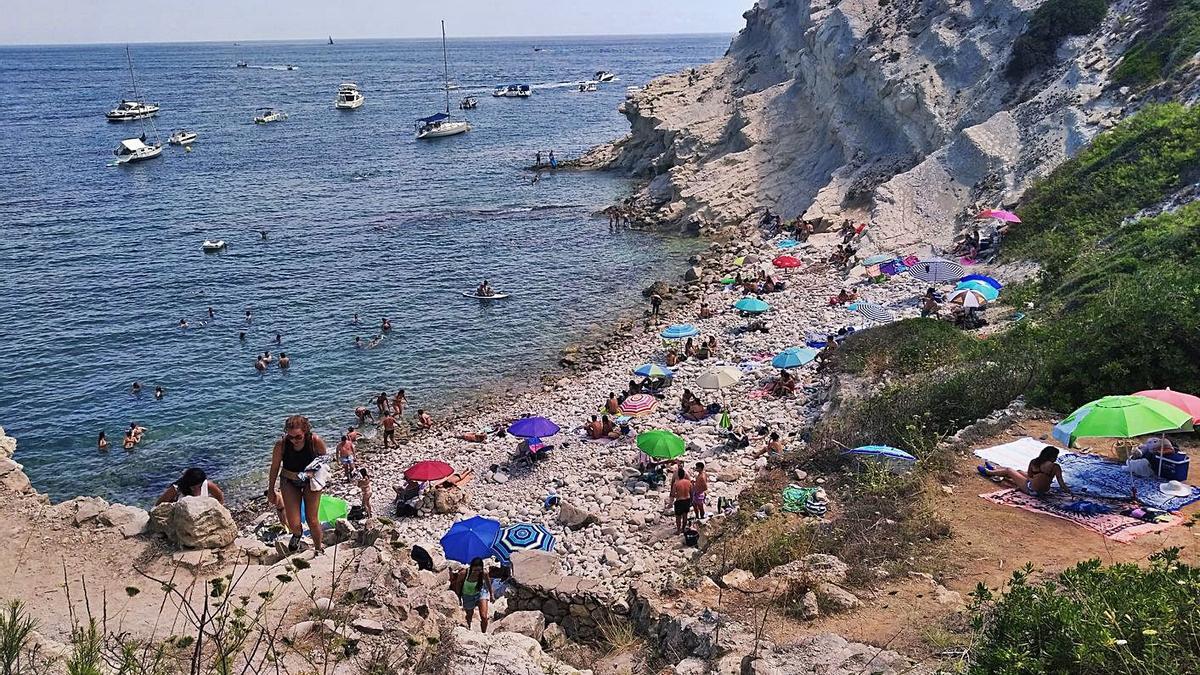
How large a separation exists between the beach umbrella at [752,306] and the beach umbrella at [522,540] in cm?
1567

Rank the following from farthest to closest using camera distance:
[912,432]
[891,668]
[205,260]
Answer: [205,260], [912,432], [891,668]

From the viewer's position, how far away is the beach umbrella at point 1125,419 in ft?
36.4

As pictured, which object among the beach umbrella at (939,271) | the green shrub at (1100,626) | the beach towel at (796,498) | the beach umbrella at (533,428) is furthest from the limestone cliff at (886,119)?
the green shrub at (1100,626)

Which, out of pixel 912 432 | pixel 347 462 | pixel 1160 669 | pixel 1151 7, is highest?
pixel 1151 7

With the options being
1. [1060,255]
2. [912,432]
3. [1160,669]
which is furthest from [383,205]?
[1160,669]

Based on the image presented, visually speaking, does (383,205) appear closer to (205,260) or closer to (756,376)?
(205,260)

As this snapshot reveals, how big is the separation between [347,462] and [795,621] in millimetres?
16516

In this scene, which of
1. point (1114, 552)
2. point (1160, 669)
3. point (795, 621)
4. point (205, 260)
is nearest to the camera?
point (1160, 669)

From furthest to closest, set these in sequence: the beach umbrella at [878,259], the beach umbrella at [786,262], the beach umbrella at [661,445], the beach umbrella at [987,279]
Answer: the beach umbrella at [786,262] < the beach umbrella at [878,259] < the beach umbrella at [987,279] < the beach umbrella at [661,445]

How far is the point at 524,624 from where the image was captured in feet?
39.5

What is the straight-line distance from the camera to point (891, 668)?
8.08m

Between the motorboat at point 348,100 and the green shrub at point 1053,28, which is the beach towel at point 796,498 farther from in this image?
the motorboat at point 348,100

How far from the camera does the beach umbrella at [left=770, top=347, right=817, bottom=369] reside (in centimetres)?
2522

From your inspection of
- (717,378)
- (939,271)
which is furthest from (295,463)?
(939,271)
